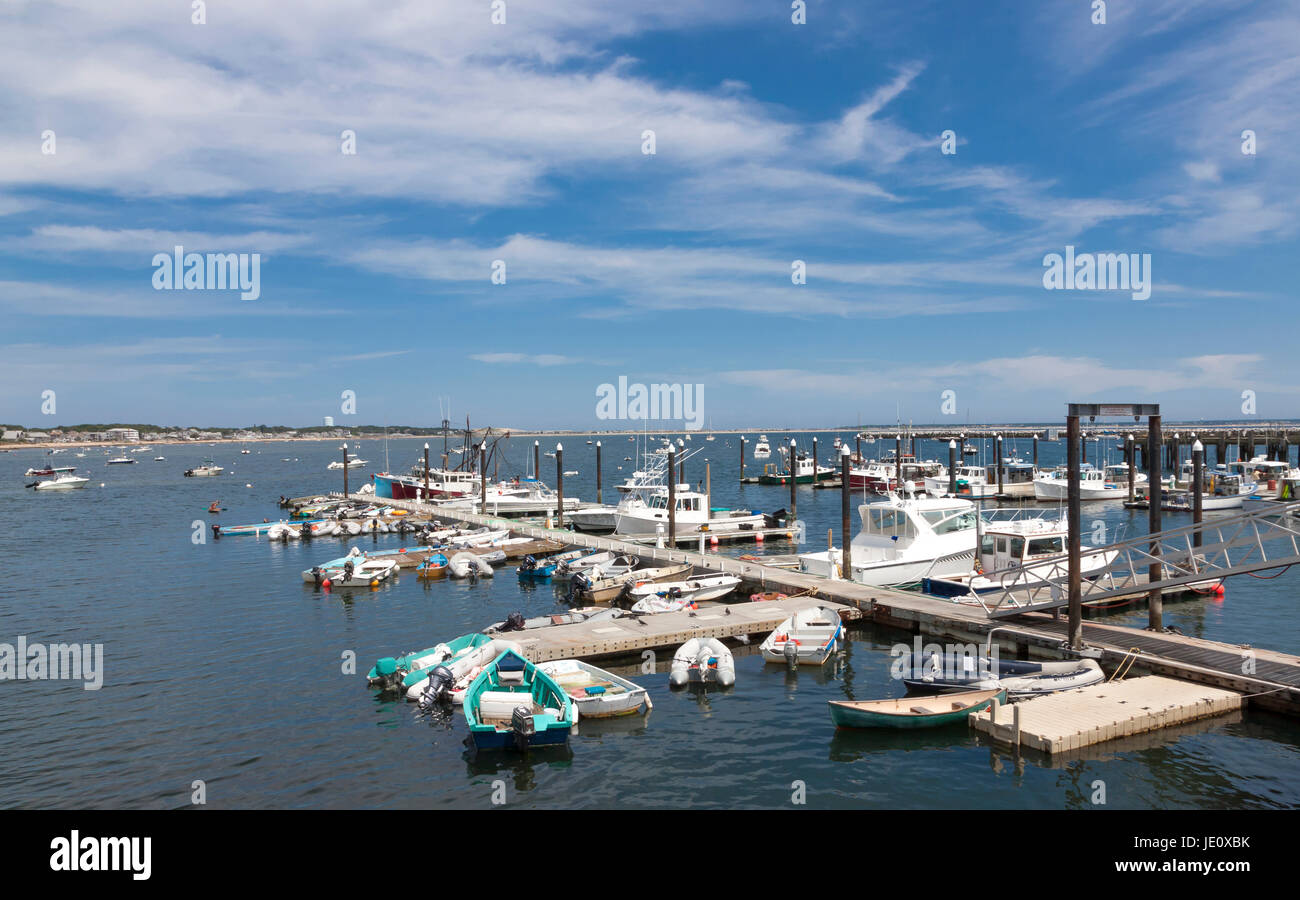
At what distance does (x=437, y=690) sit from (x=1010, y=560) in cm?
2150

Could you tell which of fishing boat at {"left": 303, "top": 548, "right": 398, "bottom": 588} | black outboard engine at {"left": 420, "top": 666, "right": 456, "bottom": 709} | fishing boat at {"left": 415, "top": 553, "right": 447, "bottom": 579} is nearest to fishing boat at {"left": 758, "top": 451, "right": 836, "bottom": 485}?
fishing boat at {"left": 415, "top": 553, "right": 447, "bottom": 579}

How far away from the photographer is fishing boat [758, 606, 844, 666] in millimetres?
22953

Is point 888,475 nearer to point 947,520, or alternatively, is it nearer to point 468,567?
point 947,520

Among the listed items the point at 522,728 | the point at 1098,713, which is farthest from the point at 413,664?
the point at 1098,713

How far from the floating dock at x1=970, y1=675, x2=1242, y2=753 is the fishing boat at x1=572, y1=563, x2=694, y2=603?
55.4 ft

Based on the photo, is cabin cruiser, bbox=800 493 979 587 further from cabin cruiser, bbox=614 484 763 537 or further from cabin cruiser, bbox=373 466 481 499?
cabin cruiser, bbox=373 466 481 499

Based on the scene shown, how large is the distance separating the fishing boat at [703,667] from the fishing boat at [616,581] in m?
10.1

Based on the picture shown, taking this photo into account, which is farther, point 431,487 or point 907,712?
point 431,487

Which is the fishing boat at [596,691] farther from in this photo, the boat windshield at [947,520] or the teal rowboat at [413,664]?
the boat windshield at [947,520]

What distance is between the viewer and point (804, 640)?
23.4m

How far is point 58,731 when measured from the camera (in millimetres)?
18562
